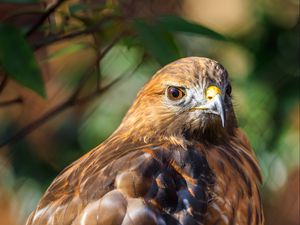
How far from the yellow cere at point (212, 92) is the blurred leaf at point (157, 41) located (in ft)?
0.83

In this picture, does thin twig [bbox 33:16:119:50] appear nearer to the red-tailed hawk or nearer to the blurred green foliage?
the red-tailed hawk

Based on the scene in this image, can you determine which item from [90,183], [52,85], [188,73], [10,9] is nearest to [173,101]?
[188,73]

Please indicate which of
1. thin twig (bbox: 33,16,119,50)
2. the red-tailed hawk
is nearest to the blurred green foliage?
thin twig (bbox: 33,16,119,50)

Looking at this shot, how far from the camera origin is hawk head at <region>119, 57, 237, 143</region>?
3.58 meters

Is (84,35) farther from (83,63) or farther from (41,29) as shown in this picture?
(83,63)

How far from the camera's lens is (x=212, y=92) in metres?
3.53

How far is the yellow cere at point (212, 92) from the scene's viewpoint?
11.6ft

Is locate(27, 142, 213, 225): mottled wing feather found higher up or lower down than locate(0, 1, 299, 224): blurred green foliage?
higher up

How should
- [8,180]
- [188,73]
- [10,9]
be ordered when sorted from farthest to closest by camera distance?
[8,180], [10,9], [188,73]

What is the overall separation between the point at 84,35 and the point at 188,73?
54 centimetres

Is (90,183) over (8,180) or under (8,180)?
over

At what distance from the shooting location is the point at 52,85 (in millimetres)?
5797

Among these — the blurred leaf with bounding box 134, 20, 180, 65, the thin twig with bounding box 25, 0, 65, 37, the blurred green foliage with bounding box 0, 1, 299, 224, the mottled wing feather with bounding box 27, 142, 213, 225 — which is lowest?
the blurred green foliage with bounding box 0, 1, 299, 224

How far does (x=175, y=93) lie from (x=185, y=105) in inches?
Result: 2.1
